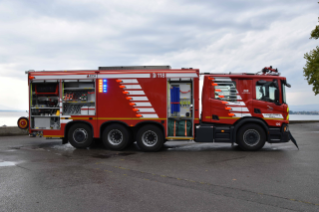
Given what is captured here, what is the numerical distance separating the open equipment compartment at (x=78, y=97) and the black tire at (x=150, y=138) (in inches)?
79.9

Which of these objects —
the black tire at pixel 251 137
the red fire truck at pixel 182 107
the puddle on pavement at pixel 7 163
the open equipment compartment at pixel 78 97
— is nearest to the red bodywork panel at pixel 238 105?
the red fire truck at pixel 182 107

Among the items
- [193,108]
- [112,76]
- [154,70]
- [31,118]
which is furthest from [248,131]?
[31,118]

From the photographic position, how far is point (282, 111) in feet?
34.5

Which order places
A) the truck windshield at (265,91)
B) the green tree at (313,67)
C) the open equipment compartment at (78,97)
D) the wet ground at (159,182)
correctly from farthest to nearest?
the green tree at (313,67), the open equipment compartment at (78,97), the truck windshield at (265,91), the wet ground at (159,182)

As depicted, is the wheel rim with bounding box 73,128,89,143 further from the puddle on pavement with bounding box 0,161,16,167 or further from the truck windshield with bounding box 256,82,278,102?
the truck windshield with bounding box 256,82,278,102

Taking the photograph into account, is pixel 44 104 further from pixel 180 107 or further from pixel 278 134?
pixel 278 134

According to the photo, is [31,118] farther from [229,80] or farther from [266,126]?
[266,126]

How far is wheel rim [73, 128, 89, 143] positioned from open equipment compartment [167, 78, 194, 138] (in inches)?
127

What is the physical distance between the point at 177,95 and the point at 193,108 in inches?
29.6

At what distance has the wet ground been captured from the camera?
183 inches

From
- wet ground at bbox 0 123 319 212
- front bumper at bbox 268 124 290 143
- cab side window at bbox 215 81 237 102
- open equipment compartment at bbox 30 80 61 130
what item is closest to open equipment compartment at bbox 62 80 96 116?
open equipment compartment at bbox 30 80 61 130

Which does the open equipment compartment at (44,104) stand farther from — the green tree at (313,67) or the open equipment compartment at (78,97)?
the green tree at (313,67)

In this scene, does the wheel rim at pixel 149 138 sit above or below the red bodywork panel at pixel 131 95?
below

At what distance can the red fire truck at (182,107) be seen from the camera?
10.5 meters
